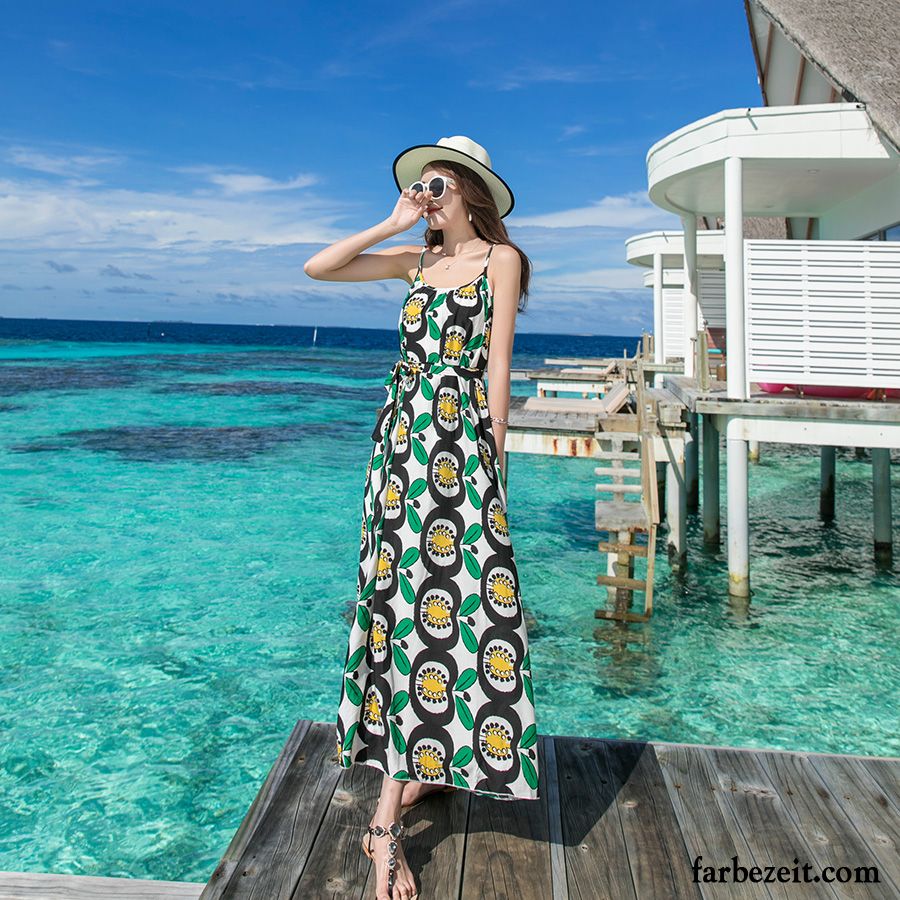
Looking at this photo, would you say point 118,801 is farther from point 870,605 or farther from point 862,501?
point 862,501

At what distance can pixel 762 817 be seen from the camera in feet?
9.21

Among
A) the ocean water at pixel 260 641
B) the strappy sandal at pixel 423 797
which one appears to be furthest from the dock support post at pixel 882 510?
the strappy sandal at pixel 423 797

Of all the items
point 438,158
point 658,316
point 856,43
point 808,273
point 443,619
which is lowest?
point 443,619

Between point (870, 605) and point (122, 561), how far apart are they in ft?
29.8

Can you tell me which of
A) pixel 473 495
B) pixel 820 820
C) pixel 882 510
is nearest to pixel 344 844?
pixel 473 495

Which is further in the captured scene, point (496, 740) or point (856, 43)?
point (856, 43)

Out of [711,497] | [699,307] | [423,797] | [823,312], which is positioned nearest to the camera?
[423,797]

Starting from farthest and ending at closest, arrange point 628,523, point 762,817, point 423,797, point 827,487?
point 827,487 < point 628,523 < point 423,797 < point 762,817

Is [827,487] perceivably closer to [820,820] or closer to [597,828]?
[820,820]

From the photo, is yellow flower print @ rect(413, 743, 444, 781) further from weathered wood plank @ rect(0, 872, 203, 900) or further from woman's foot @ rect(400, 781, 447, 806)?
weathered wood plank @ rect(0, 872, 203, 900)

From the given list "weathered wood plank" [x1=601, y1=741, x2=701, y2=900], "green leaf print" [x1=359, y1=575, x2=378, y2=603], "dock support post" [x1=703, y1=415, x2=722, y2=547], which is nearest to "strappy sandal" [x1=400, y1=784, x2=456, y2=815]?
"weathered wood plank" [x1=601, y1=741, x2=701, y2=900]

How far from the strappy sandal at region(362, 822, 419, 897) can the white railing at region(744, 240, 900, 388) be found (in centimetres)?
648

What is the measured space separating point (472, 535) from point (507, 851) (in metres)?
1.02

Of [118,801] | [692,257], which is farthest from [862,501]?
[118,801]
